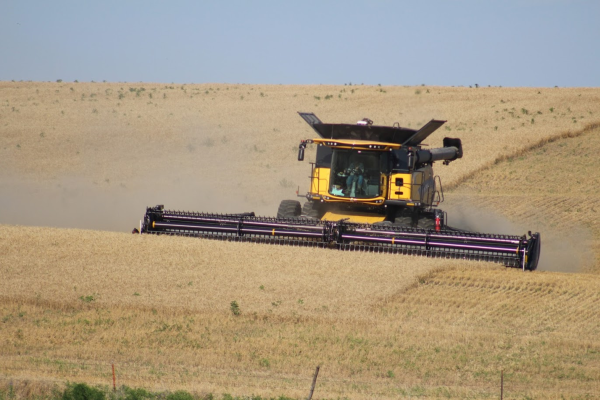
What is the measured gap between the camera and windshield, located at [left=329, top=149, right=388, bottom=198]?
56.7 feet

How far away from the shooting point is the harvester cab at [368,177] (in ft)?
56.6

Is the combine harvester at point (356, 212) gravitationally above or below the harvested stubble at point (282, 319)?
above

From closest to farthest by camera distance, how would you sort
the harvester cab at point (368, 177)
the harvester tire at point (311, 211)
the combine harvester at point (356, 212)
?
the combine harvester at point (356, 212) < the harvester cab at point (368, 177) < the harvester tire at point (311, 211)

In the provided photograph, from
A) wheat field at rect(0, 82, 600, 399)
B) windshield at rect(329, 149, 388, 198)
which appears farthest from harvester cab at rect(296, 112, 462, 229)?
wheat field at rect(0, 82, 600, 399)

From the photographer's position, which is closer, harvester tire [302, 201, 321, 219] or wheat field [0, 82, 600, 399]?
wheat field [0, 82, 600, 399]

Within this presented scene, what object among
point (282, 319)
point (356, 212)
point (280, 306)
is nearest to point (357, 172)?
point (356, 212)

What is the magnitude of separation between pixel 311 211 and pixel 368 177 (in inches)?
59.5

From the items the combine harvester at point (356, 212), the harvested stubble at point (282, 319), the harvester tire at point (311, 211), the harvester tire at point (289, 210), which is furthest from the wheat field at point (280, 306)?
the harvester tire at point (311, 211)

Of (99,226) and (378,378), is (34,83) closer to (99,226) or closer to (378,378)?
(99,226)

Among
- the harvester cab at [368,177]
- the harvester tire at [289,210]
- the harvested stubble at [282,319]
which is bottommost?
the harvested stubble at [282,319]

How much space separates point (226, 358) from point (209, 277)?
4.10 m

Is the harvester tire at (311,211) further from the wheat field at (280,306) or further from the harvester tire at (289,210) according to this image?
the wheat field at (280,306)

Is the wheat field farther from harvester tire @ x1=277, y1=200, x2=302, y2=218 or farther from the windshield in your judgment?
the windshield

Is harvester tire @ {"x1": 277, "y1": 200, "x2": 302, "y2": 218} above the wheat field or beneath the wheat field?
above
